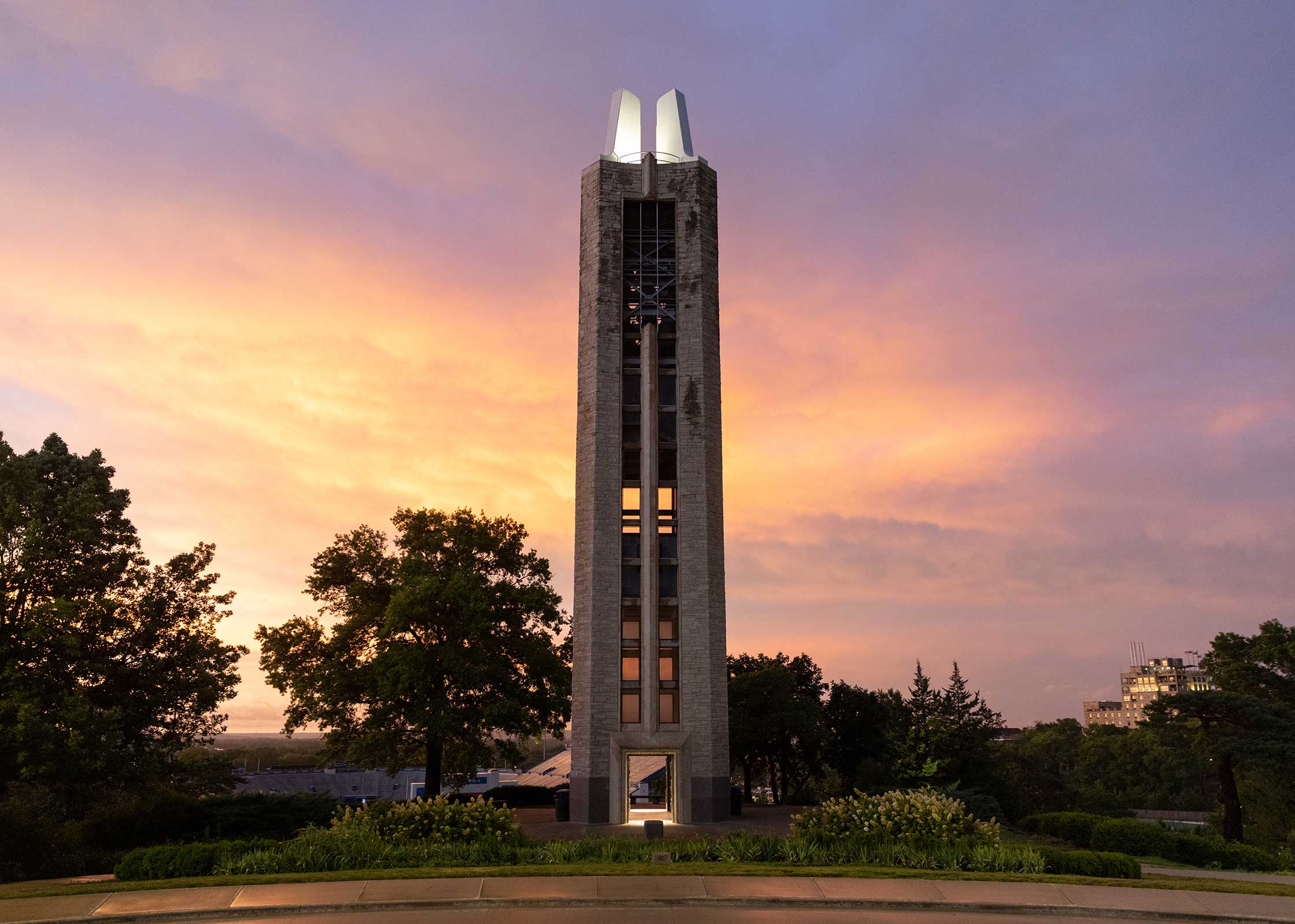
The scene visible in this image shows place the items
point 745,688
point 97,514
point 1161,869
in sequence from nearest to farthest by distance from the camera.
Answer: point 1161,869 → point 97,514 → point 745,688

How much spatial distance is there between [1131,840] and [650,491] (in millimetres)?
21695

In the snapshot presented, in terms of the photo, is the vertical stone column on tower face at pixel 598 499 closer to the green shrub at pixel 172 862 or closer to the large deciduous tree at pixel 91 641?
the large deciduous tree at pixel 91 641

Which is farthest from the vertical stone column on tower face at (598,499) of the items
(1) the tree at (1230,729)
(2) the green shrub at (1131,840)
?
(1) the tree at (1230,729)

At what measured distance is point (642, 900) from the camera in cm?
1798

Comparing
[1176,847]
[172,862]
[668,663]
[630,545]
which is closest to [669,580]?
[630,545]

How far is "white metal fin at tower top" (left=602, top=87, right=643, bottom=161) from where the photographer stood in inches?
1820

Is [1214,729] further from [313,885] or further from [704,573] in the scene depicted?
[313,885]

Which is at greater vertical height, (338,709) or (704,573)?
(704,573)

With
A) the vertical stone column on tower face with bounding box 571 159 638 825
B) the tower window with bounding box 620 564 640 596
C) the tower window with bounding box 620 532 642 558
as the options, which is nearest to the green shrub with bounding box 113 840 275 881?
the vertical stone column on tower face with bounding box 571 159 638 825

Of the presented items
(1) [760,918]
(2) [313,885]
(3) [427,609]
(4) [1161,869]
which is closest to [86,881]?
(2) [313,885]

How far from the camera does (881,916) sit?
677 inches

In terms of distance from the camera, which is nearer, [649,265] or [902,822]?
[902,822]

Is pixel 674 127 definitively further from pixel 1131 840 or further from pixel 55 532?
pixel 1131 840

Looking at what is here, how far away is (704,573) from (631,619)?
3757mm
